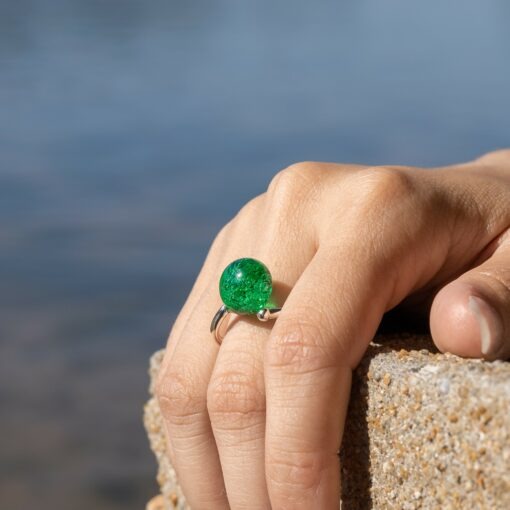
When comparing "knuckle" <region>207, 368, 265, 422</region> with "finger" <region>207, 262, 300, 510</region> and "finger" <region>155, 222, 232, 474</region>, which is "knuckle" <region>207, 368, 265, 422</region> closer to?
"finger" <region>207, 262, 300, 510</region>

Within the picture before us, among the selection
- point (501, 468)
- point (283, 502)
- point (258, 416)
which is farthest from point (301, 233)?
point (501, 468)

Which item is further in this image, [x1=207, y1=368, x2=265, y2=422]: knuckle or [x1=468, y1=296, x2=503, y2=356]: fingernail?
[x1=207, y1=368, x2=265, y2=422]: knuckle

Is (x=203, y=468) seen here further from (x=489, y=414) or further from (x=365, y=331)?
(x=489, y=414)

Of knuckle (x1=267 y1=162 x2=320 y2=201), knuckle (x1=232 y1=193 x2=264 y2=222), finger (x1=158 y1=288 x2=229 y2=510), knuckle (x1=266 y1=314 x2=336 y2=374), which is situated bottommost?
finger (x1=158 y1=288 x2=229 y2=510)

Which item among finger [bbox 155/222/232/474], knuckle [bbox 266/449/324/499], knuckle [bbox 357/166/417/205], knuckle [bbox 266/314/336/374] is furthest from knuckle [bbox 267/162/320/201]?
knuckle [bbox 266/449/324/499]

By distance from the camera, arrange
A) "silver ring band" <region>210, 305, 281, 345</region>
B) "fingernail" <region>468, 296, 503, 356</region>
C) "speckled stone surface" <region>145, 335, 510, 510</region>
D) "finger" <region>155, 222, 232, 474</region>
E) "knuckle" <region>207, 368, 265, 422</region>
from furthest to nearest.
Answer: "finger" <region>155, 222, 232, 474</region>, "silver ring band" <region>210, 305, 281, 345</region>, "knuckle" <region>207, 368, 265, 422</region>, "fingernail" <region>468, 296, 503, 356</region>, "speckled stone surface" <region>145, 335, 510, 510</region>

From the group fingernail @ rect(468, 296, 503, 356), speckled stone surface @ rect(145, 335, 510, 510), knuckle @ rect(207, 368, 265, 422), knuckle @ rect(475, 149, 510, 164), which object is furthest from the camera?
knuckle @ rect(475, 149, 510, 164)

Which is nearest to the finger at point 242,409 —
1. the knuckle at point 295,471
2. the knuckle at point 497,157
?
the knuckle at point 295,471
